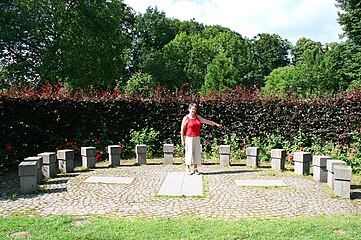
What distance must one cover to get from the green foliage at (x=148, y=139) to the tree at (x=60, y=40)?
11.3 metres

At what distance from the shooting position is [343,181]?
6.84 m

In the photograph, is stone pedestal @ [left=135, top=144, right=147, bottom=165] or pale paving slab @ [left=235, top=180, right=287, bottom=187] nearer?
pale paving slab @ [left=235, top=180, right=287, bottom=187]

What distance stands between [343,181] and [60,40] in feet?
67.8

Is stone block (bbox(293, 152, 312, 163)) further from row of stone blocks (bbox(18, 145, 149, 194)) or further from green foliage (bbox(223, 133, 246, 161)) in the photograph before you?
row of stone blocks (bbox(18, 145, 149, 194))

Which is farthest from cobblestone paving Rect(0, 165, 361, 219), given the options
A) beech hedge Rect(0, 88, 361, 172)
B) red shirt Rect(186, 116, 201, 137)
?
beech hedge Rect(0, 88, 361, 172)

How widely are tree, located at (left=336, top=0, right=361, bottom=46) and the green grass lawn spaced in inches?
939

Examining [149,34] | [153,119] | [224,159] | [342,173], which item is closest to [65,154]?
[153,119]

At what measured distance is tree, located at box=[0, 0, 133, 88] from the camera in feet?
70.2

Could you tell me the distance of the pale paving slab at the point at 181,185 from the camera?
710cm

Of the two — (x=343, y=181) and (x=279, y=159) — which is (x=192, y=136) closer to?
(x=279, y=159)

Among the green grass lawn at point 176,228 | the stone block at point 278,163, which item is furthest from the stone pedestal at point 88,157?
the stone block at point 278,163

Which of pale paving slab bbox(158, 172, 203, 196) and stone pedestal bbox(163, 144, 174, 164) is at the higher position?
stone pedestal bbox(163, 144, 174, 164)

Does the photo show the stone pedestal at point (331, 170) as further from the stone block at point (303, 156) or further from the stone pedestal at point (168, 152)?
the stone pedestal at point (168, 152)

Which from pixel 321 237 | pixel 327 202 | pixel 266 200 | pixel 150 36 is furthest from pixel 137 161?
pixel 150 36
